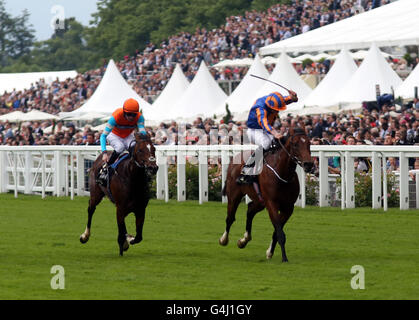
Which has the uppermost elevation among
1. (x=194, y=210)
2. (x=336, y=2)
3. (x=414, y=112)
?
(x=336, y=2)

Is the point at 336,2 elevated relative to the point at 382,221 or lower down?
elevated

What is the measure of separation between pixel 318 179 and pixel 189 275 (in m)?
7.93

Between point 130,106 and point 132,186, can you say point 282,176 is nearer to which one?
point 132,186

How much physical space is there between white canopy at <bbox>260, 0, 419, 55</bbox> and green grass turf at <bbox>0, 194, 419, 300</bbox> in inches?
411

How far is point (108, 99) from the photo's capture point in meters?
32.9

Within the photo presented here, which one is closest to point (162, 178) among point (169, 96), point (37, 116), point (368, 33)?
point (368, 33)

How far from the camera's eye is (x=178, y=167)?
62.1 ft

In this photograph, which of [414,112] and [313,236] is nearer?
[313,236]

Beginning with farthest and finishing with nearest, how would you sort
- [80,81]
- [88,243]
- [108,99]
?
[80,81]
[108,99]
[88,243]

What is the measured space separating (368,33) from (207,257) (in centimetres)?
1749

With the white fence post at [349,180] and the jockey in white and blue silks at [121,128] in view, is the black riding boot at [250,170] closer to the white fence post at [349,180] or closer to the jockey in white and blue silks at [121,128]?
the jockey in white and blue silks at [121,128]

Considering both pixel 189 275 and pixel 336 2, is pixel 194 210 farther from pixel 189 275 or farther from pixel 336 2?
pixel 336 2
